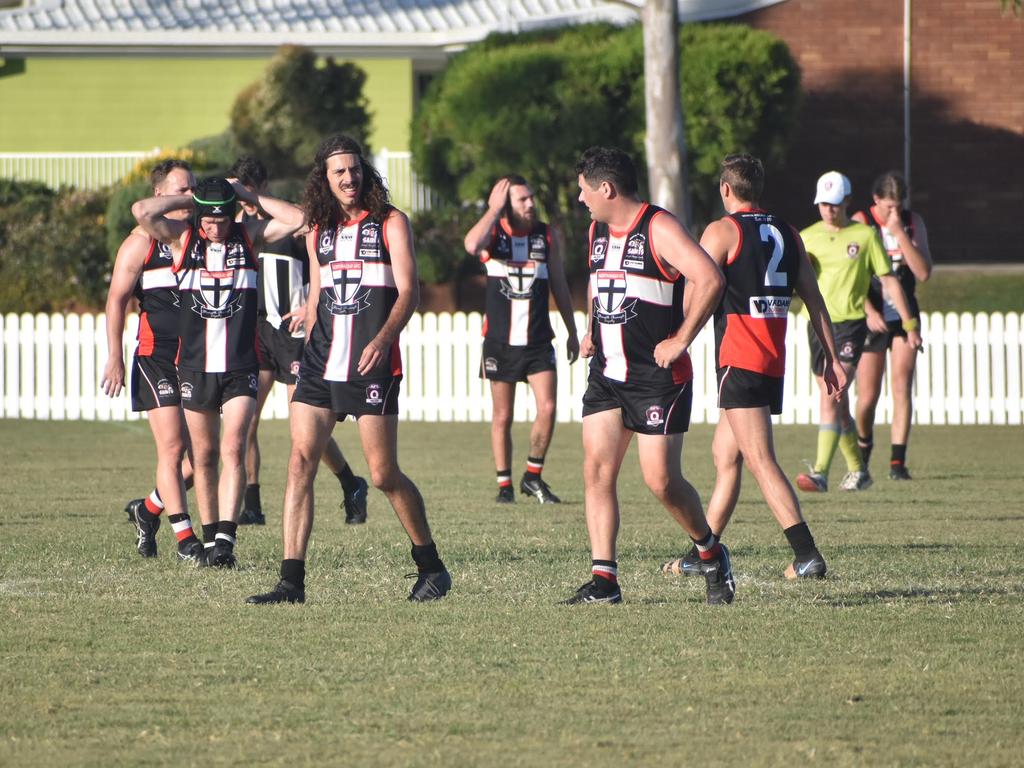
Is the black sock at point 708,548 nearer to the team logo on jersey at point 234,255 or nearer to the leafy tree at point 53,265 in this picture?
the team logo on jersey at point 234,255

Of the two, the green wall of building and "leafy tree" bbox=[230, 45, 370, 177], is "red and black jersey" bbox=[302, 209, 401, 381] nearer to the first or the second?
"leafy tree" bbox=[230, 45, 370, 177]

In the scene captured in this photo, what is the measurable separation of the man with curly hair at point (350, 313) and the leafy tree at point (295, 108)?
21.0m

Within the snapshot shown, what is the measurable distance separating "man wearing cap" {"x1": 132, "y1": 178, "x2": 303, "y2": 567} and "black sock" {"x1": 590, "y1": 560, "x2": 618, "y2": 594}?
219 cm

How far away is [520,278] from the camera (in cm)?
1256

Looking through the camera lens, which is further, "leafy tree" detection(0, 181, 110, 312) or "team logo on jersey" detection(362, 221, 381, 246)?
"leafy tree" detection(0, 181, 110, 312)

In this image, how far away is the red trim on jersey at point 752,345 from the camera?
8.20 metres

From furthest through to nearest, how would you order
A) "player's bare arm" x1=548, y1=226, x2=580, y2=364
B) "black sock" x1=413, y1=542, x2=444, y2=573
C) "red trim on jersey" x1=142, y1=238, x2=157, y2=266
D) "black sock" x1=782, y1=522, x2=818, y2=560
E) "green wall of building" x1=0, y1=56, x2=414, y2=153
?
1. "green wall of building" x1=0, y1=56, x2=414, y2=153
2. "player's bare arm" x1=548, y1=226, x2=580, y2=364
3. "red trim on jersey" x1=142, y1=238, x2=157, y2=266
4. "black sock" x1=782, y1=522, x2=818, y2=560
5. "black sock" x1=413, y1=542, x2=444, y2=573

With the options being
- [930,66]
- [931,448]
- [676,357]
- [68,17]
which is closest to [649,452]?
[676,357]

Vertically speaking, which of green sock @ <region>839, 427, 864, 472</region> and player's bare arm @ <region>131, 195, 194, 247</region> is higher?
player's bare arm @ <region>131, 195, 194, 247</region>

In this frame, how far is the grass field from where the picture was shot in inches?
210

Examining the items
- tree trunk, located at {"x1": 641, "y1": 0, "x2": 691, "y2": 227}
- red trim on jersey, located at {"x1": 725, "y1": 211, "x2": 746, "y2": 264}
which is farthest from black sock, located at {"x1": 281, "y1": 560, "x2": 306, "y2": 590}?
tree trunk, located at {"x1": 641, "y1": 0, "x2": 691, "y2": 227}

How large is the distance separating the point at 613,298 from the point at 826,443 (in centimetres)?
546

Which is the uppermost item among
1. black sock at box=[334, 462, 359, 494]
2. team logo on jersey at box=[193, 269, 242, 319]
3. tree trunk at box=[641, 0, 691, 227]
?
tree trunk at box=[641, 0, 691, 227]

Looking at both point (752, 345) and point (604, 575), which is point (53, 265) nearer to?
point (752, 345)
